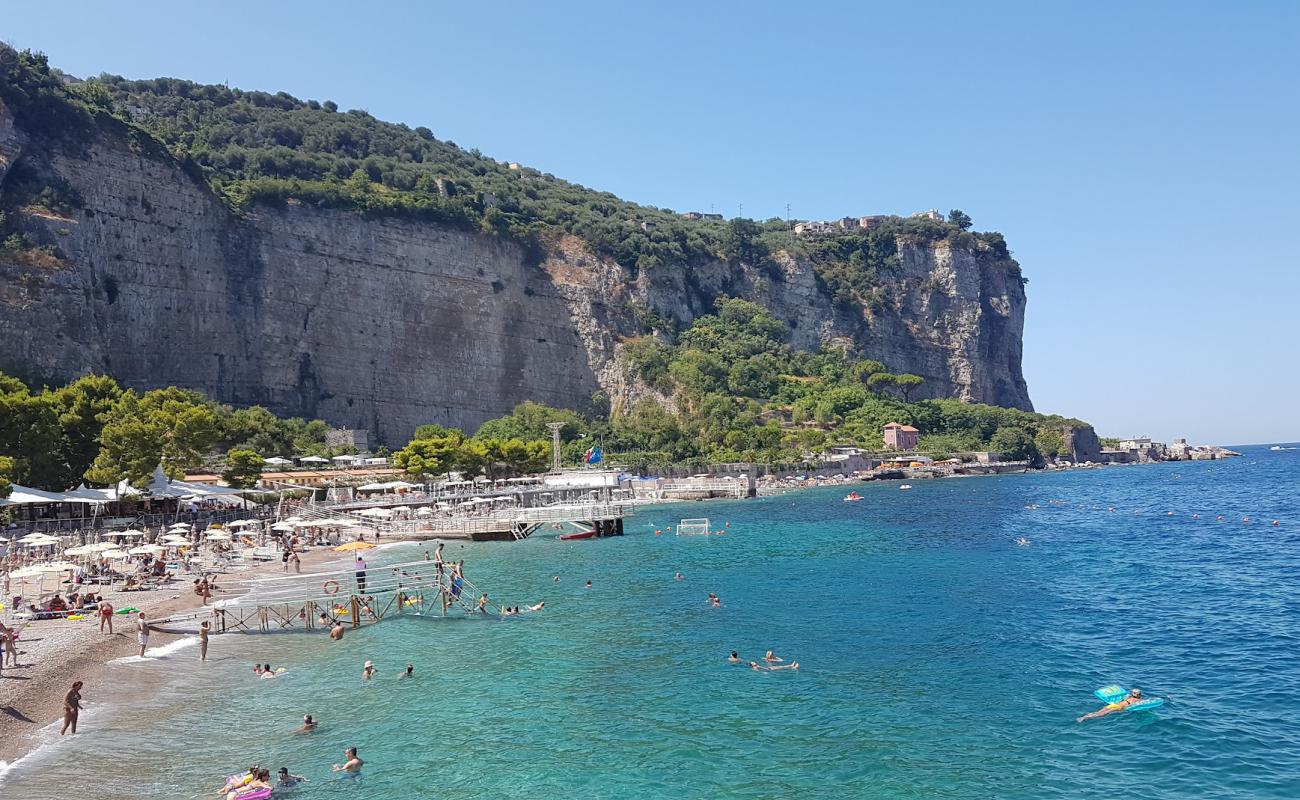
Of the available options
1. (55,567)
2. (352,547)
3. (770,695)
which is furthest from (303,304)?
(770,695)

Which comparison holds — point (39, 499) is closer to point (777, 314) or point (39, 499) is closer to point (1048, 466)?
point (777, 314)

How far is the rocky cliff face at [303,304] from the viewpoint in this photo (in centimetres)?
7444

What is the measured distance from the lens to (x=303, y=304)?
93500mm

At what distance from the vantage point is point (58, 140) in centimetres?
7825

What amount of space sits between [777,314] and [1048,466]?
2019 inches

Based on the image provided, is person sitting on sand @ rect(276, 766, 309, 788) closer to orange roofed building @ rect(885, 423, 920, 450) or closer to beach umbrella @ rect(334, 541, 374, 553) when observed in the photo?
beach umbrella @ rect(334, 541, 374, 553)

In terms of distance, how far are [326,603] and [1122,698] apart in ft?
76.6

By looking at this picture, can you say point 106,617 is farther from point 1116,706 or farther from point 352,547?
point 1116,706

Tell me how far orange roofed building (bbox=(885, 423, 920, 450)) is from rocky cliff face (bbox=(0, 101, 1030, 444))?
113ft

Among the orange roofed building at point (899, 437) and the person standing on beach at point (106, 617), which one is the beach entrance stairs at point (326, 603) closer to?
the person standing on beach at point (106, 617)

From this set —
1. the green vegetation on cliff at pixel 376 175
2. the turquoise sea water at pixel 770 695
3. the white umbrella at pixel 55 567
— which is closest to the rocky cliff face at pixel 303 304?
the green vegetation on cliff at pixel 376 175

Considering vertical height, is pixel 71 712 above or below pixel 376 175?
below

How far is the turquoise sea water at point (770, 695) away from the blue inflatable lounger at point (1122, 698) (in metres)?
0.29

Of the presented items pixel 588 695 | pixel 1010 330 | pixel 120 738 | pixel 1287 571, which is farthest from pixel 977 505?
pixel 1010 330
